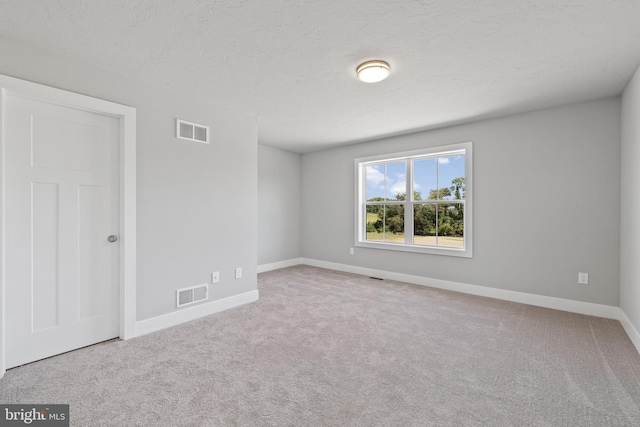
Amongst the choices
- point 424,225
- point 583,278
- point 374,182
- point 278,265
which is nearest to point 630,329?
point 583,278

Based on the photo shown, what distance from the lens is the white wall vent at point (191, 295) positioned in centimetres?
305

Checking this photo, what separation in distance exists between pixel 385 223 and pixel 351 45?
3.53m

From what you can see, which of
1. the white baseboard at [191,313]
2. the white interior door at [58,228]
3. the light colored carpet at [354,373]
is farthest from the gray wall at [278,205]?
the white interior door at [58,228]

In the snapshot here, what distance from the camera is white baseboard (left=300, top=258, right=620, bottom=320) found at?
3234mm

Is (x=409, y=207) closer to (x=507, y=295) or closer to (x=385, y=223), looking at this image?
(x=385, y=223)

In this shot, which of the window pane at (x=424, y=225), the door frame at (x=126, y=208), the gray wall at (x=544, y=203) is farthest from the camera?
the window pane at (x=424, y=225)

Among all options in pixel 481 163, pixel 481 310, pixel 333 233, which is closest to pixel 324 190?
pixel 333 233

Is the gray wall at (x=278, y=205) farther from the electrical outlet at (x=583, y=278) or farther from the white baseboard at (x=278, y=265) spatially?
the electrical outlet at (x=583, y=278)

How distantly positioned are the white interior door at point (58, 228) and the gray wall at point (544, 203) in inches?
162

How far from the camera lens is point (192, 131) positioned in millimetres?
3182

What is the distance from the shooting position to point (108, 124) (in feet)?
8.66

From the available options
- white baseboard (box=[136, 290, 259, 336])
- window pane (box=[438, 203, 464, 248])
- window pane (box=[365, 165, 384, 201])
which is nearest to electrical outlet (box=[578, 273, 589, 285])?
window pane (box=[438, 203, 464, 248])

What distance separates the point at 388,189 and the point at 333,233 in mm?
1414

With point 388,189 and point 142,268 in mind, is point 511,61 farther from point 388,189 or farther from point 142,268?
point 142,268
